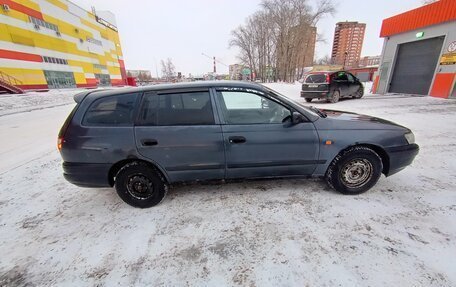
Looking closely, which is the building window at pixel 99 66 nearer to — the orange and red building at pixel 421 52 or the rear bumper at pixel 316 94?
the rear bumper at pixel 316 94

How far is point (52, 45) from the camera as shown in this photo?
Answer: 27.4m

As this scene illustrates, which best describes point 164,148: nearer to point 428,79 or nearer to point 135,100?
point 135,100

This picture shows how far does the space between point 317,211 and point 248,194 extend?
0.94 meters

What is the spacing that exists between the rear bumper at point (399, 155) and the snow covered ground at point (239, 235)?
1.25 feet

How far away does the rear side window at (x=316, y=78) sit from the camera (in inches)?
420

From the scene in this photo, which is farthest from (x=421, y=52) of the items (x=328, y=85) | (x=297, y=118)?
(x=297, y=118)

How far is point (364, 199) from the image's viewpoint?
2820 mm

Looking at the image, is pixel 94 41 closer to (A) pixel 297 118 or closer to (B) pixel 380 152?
(A) pixel 297 118

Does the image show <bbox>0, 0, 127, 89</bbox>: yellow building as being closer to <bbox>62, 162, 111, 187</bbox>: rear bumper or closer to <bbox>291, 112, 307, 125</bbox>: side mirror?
<bbox>62, 162, 111, 187</bbox>: rear bumper

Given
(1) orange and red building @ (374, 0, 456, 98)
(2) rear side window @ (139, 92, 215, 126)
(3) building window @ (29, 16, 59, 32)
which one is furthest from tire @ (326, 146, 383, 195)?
(3) building window @ (29, 16, 59, 32)

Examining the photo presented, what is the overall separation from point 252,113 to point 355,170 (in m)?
1.63

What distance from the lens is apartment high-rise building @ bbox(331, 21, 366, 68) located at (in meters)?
89.8

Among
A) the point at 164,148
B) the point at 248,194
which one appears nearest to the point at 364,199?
the point at 248,194

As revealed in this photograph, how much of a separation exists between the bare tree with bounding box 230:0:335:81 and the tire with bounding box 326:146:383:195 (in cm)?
4140
